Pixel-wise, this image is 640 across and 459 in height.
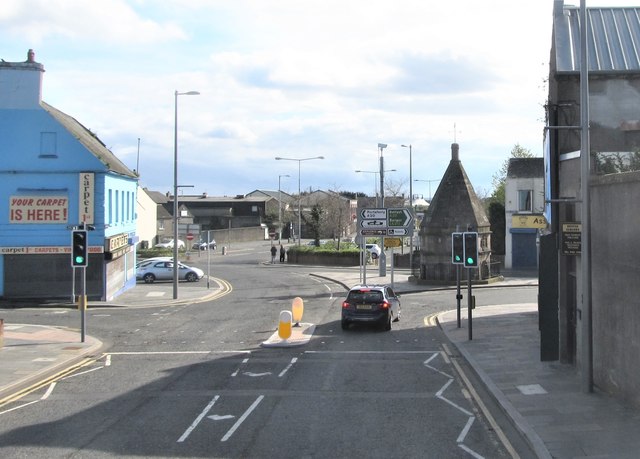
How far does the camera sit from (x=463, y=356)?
19016 mm

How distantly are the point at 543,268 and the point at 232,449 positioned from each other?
9.97m

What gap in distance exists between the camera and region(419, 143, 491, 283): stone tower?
4188cm

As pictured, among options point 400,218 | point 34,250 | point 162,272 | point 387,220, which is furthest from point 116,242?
point 400,218

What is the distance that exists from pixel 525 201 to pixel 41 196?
3598 cm

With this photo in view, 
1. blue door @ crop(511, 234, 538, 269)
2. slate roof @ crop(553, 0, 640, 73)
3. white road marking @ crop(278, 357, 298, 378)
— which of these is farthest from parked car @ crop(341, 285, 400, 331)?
blue door @ crop(511, 234, 538, 269)

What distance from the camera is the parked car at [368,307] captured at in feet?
79.3

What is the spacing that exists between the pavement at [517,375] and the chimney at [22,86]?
39.8 ft

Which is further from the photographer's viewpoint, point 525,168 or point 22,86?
point 525,168

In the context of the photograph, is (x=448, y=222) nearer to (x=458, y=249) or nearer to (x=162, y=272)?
(x=458, y=249)

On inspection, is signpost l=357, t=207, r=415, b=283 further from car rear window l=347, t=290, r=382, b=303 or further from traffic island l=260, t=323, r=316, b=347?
car rear window l=347, t=290, r=382, b=303

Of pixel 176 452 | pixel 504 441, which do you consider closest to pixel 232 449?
pixel 176 452

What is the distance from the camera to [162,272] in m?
48.0

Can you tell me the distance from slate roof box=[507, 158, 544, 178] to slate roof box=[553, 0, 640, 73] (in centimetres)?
3487

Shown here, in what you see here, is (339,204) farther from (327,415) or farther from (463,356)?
(327,415)
